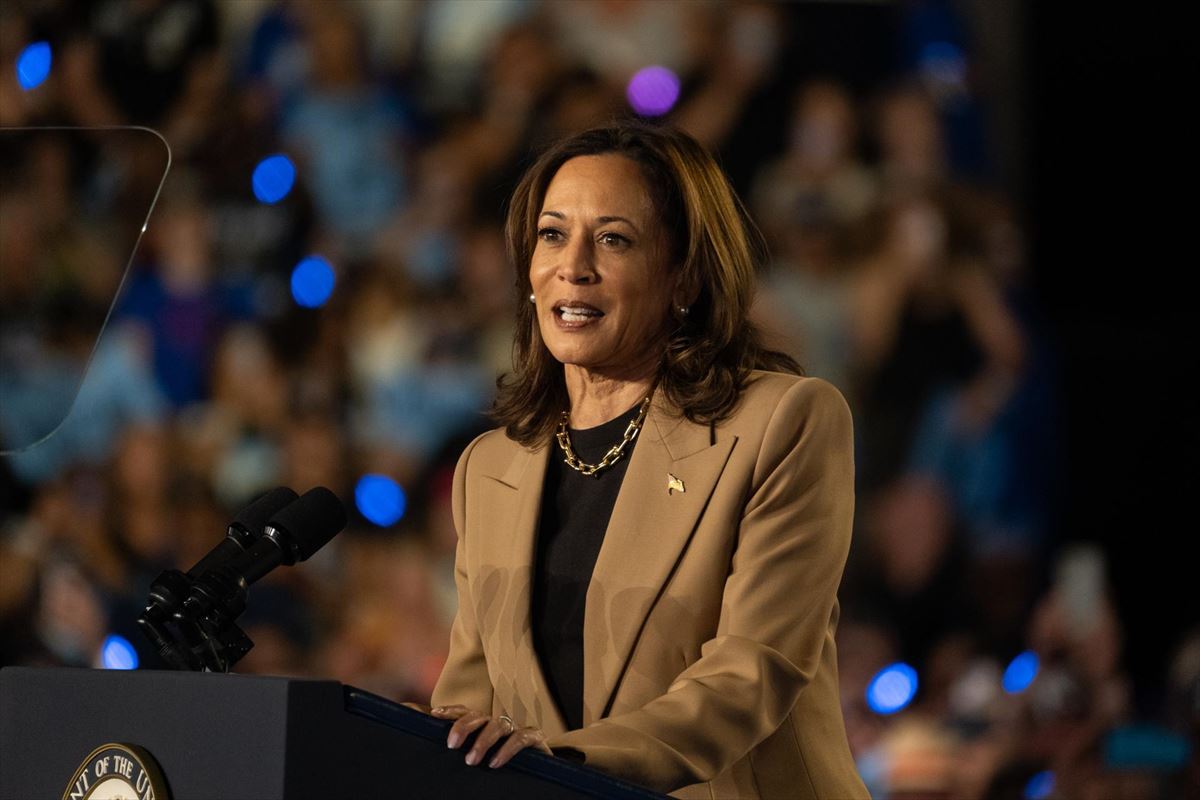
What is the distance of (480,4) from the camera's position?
4832mm

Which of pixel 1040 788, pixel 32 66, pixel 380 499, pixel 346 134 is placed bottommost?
pixel 1040 788

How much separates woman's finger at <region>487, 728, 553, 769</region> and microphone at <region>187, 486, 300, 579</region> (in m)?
0.33

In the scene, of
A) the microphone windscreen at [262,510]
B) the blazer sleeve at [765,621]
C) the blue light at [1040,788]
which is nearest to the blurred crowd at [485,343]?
the blue light at [1040,788]

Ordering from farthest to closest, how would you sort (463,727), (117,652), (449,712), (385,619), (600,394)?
(385,619) < (117,652) < (600,394) < (449,712) < (463,727)

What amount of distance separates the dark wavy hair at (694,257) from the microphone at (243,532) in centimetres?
58

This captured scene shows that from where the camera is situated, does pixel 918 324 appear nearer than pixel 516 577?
No

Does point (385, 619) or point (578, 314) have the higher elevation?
point (385, 619)

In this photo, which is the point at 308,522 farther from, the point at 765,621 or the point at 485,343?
the point at 485,343

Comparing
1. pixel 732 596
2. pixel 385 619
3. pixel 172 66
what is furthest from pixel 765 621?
pixel 172 66

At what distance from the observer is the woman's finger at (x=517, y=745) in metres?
1.31

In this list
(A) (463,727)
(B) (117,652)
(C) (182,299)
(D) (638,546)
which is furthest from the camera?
(C) (182,299)

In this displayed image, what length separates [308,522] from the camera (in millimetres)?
1512

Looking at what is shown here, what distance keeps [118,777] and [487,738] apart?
0.30 metres

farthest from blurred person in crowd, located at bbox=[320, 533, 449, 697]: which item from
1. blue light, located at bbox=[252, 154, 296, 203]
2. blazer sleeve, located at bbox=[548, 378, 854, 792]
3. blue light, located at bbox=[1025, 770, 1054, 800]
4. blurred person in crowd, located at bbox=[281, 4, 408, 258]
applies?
blazer sleeve, located at bbox=[548, 378, 854, 792]
